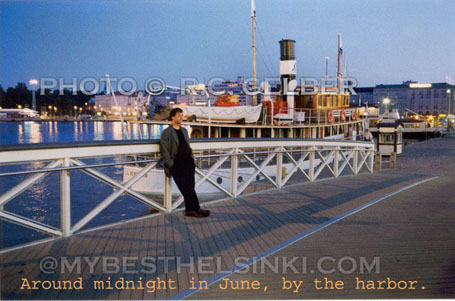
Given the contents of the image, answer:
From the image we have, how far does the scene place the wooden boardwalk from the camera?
12.3 ft

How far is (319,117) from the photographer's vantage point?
82.2 feet

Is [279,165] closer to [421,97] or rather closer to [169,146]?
[169,146]

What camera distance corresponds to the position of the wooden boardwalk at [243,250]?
3734mm

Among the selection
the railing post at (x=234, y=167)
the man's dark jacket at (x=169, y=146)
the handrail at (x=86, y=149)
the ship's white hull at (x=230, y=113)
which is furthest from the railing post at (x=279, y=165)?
the ship's white hull at (x=230, y=113)

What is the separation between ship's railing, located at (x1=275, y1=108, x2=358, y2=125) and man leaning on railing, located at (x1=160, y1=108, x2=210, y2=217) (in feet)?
57.9

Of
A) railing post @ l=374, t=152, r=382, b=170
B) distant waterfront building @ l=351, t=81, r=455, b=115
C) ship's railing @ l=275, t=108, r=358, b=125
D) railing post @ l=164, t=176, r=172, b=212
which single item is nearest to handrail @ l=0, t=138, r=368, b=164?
railing post @ l=164, t=176, r=172, b=212

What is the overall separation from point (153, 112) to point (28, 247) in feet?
64.6

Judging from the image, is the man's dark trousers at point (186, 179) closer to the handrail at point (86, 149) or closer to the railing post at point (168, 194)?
the railing post at point (168, 194)

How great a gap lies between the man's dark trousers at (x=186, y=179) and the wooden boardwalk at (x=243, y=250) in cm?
29

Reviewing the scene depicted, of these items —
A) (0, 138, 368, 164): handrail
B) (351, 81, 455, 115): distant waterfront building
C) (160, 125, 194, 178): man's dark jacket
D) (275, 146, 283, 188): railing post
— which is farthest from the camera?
(351, 81, 455, 115): distant waterfront building

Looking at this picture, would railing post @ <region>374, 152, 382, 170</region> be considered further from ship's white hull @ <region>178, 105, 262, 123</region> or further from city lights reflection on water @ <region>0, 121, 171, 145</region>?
city lights reflection on water @ <region>0, 121, 171, 145</region>

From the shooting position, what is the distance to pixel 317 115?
26.9 meters

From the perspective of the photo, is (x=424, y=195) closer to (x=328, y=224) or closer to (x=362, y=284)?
(x=328, y=224)

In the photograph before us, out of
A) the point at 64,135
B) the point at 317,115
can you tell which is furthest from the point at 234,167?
the point at 64,135
